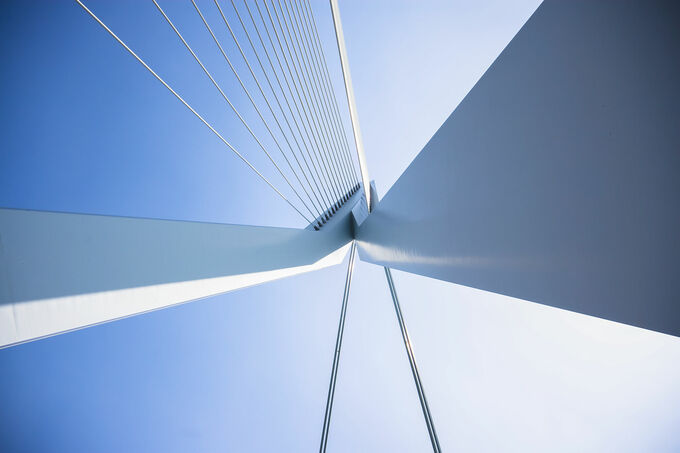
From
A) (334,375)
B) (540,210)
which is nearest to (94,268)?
(540,210)

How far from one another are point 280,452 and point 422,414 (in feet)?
13.2

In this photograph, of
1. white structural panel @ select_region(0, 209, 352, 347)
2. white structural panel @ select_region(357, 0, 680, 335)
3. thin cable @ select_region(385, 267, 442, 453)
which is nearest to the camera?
white structural panel @ select_region(357, 0, 680, 335)

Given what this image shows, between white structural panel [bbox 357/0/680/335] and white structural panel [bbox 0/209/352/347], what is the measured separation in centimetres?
76

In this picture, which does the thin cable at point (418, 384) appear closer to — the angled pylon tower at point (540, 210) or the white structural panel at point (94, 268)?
the angled pylon tower at point (540, 210)

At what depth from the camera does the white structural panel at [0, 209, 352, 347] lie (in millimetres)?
491

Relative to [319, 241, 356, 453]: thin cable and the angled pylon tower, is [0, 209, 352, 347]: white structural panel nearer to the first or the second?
the angled pylon tower

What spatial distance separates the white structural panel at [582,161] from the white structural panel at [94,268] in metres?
0.76

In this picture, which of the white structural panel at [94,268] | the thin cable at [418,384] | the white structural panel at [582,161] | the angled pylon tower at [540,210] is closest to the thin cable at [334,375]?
the thin cable at [418,384]

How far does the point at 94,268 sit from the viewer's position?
0.61 metres

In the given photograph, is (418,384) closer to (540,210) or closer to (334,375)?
(334,375)

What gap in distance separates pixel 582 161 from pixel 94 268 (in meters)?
0.86

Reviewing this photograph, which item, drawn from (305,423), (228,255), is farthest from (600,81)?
(305,423)

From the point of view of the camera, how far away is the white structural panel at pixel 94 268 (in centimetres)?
49

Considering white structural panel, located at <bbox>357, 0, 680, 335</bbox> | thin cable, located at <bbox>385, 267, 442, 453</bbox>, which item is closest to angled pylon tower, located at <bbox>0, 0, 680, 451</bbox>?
white structural panel, located at <bbox>357, 0, 680, 335</bbox>
